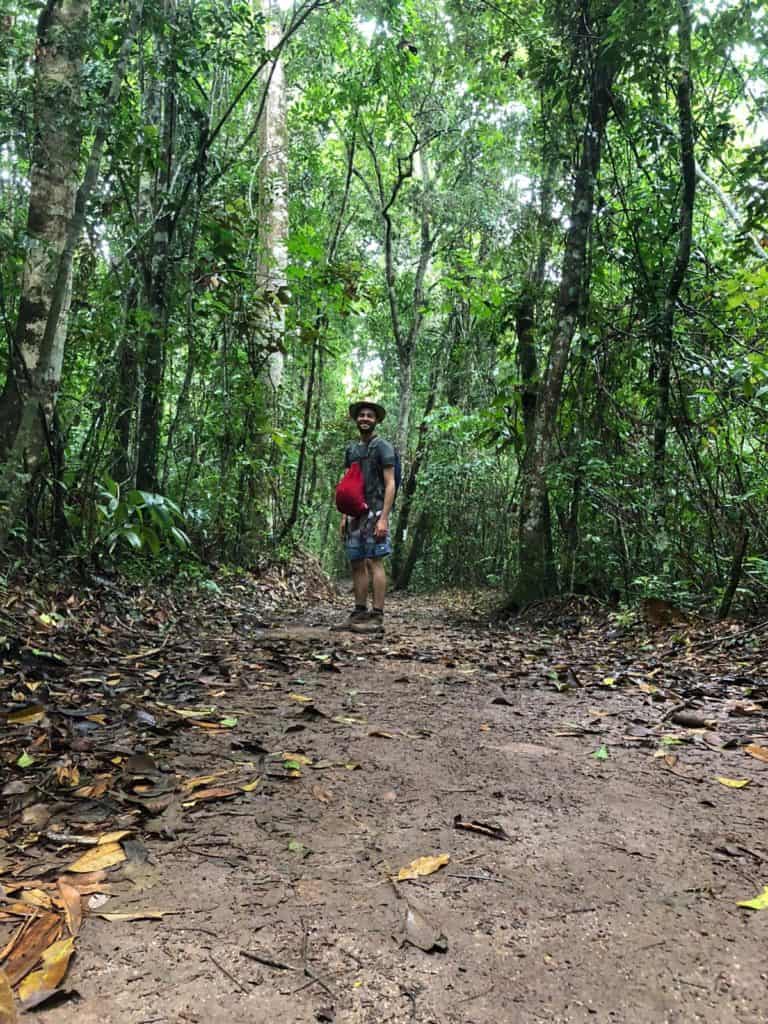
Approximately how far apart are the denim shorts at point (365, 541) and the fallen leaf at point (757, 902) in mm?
4650

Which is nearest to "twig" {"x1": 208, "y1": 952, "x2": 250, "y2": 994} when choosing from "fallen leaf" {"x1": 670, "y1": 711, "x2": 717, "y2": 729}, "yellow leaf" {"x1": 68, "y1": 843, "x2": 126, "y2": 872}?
"yellow leaf" {"x1": 68, "y1": 843, "x2": 126, "y2": 872}

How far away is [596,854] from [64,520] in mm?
4281

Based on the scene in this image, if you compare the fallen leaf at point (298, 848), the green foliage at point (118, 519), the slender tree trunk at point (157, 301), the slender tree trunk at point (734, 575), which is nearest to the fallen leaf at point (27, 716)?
the fallen leaf at point (298, 848)

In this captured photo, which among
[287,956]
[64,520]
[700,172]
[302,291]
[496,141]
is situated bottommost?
[287,956]

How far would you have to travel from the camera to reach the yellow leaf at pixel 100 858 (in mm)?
1807

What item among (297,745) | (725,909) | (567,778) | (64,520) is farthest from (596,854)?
(64,520)

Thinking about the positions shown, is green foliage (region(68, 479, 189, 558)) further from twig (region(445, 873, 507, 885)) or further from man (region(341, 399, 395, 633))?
twig (region(445, 873, 507, 885))

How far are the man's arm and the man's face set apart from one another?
39 centimetres

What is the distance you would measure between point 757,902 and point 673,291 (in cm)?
559

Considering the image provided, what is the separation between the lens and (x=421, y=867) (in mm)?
1839

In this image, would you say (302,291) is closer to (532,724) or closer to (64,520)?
(64,520)

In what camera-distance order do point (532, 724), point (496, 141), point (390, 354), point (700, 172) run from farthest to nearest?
point (390, 354) → point (496, 141) → point (700, 172) → point (532, 724)

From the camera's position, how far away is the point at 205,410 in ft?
25.5

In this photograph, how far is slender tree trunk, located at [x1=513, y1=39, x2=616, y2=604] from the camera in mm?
6824
